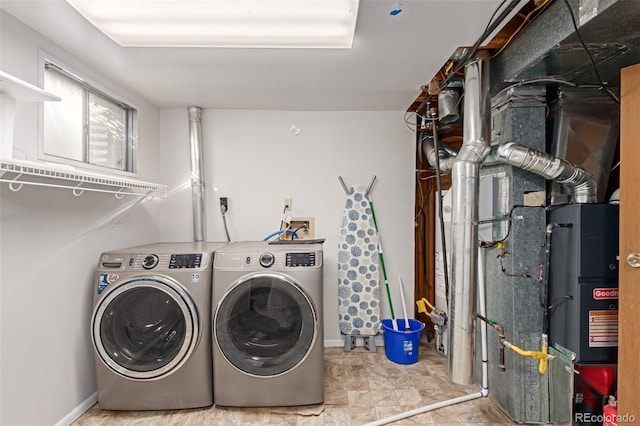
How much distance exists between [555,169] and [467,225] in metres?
0.54

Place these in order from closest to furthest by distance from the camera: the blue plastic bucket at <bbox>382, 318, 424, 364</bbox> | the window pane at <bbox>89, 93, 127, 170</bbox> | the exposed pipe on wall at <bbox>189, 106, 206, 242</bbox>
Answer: the window pane at <bbox>89, 93, 127, 170</bbox>, the blue plastic bucket at <bbox>382, 318, 424, 364</bbox>, the exposed pipe on wall at <bbox>189, 106, 206, 242</bbox>

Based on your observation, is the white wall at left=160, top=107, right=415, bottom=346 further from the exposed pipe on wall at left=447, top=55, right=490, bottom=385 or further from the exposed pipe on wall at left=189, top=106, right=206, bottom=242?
the exposed pipe on wall at left=447, top=55, right=490, bottom=385

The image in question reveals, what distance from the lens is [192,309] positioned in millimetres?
1960

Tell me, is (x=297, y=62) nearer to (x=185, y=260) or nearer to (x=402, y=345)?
(x=185, y=260)

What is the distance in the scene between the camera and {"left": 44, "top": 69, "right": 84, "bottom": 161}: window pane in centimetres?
186

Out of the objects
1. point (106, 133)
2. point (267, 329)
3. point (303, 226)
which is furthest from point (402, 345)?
point (106, 133)

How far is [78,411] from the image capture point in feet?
6.42

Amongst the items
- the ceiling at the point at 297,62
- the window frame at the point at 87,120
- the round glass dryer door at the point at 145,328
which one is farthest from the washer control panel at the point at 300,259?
the window frame at the point at 87,120

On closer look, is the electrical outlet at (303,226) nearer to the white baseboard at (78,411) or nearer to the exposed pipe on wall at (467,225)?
the exposed pipe on wall at (467,225)

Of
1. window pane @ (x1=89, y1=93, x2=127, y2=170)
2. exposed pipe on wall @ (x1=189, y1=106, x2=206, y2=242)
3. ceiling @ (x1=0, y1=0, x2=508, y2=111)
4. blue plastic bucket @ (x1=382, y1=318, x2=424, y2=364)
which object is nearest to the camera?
ceiling @ (x1=0, y1=0, x2=508, y2=111)

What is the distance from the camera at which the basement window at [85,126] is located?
1.88 meters

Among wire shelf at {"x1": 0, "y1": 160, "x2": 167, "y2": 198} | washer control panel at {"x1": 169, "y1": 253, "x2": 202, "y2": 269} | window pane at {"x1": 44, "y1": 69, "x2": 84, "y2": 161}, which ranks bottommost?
washer control panel at {"x1": 169, "y1": 253, "x2": 202, "y2": 269}

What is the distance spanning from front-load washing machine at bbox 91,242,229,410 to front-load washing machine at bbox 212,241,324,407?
95 millimetres

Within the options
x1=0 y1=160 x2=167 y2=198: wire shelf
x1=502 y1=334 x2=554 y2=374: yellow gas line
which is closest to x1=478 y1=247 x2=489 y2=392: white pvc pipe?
x1=502 y1=334 x2=554 y2=374: yellow gas line
